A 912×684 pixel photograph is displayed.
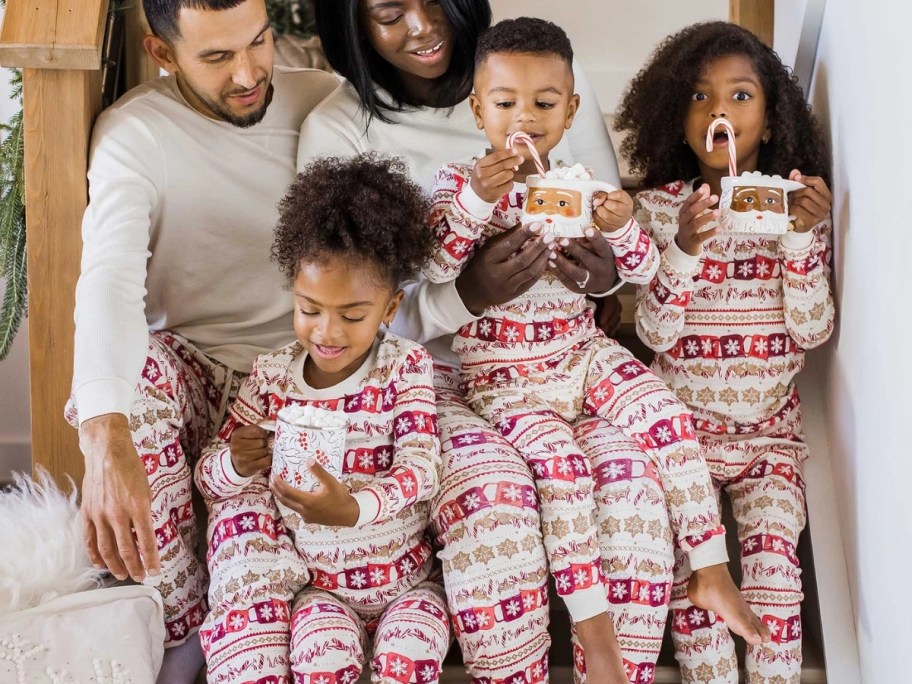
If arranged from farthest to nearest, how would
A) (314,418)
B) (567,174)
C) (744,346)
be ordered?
(744,346) < (567,174) < (314,418)

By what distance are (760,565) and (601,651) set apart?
35 centimetres

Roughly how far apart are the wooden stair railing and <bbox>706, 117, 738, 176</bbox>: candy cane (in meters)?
1.06

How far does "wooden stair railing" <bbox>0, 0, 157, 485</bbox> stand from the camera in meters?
1.84

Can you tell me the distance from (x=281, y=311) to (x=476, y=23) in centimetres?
66

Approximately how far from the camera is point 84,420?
1611 mm

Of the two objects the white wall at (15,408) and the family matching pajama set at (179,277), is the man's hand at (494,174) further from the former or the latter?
the white wall at (15,408)

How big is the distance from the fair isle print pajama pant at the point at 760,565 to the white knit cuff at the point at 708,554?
0.08 m

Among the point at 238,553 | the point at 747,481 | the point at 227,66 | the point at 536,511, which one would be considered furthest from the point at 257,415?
the point at 747,481

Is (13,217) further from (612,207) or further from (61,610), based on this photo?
(612,207)

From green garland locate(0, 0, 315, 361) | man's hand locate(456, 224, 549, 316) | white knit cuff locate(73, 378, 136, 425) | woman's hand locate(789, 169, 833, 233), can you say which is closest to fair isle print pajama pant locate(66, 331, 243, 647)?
white knit cuff locate(73, 378, 136, 425)

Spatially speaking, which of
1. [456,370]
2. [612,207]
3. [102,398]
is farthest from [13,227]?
[612,207]

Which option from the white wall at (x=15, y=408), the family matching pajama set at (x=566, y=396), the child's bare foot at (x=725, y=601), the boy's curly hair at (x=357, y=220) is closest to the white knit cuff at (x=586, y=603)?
the family matching pajama set at (x=566, y=396)

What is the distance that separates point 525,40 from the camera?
5.85 ft

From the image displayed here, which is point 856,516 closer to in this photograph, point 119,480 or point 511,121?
point 511,121
